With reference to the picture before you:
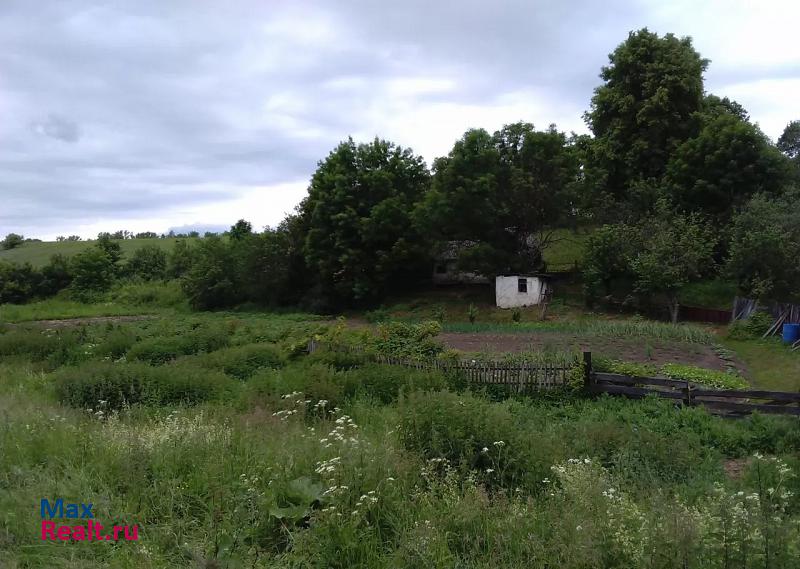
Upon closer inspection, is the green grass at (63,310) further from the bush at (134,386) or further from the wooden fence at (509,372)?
the wooden fence at (509,372)

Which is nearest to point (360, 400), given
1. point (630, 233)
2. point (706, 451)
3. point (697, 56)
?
point (706, 451)

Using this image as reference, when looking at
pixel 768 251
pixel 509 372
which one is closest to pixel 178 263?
pixel 509 372

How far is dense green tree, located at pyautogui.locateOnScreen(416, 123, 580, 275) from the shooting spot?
30.5 m

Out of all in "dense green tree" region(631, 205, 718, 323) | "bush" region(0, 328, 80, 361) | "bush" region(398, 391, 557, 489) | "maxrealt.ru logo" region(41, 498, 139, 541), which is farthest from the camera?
"dense green tree" region(631, 205, 718, 323)

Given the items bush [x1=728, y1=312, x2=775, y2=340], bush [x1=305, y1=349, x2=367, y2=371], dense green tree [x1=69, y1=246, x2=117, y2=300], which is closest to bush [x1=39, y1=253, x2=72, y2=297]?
dense green tree [x1=69, y1=246, x2=117, y2=300]

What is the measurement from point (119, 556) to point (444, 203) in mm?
27987

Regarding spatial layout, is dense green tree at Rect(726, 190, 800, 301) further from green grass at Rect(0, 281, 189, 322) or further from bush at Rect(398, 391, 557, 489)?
green grass at Rect(0, 281, 189, 322)

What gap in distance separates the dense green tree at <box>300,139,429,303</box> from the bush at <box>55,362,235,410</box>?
22.7 meters

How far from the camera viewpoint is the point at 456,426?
5.93m

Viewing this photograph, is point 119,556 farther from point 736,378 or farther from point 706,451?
point 736,378

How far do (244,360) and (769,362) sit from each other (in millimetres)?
15392

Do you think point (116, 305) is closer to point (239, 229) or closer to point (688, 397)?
point (239, 229)

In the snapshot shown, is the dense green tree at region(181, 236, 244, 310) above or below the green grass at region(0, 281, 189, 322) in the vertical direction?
above

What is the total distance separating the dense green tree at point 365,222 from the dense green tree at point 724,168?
1556 cm
